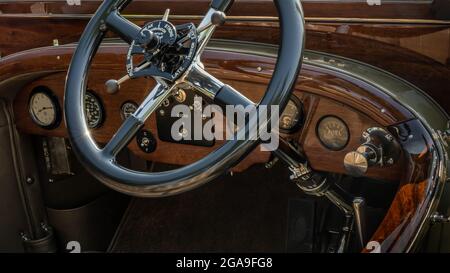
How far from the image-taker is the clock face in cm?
215

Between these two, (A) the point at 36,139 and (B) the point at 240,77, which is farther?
(A) the point at 36,139

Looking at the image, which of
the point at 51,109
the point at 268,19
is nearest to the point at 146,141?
the point at 51,109

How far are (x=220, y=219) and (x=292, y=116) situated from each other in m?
1.11

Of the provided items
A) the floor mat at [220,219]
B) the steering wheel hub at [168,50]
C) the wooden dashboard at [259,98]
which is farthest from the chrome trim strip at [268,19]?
the floor mat at [220,219]

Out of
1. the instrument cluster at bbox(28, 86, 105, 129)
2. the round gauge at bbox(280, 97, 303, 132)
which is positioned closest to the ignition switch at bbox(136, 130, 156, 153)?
the instrument cluster at bbox(28, 86, 105, 129)

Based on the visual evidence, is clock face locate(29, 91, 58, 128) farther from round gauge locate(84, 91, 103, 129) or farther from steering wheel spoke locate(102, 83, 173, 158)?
steering wheel spoke locate(102, 83, 173, 158)

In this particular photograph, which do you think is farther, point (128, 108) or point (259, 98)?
point (128, 108)

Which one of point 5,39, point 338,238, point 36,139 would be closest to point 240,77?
point 338,238

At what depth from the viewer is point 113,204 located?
2.71m

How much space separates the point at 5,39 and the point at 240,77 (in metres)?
1.16

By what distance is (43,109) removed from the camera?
219cm

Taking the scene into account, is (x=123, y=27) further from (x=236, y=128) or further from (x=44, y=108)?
(x=44, y=108)

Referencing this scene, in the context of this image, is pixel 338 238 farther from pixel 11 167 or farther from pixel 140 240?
pixel 11 167
